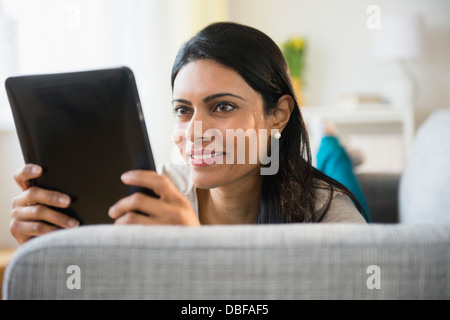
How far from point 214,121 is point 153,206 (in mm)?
433

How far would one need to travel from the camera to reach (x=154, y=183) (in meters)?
0.67

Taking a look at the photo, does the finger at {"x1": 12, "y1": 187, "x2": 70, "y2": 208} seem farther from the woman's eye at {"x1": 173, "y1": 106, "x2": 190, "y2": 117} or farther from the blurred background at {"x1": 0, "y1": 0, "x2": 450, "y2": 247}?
the blurred background at {"x1": 0, "y1": 0, "x2": 450, "y2": 247}

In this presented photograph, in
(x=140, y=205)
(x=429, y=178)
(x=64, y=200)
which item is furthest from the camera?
(x=429, y=178)

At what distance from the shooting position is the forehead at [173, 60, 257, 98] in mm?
1073

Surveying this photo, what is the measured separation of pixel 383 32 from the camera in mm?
3600

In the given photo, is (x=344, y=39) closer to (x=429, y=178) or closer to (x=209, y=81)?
(x=429, y=178)

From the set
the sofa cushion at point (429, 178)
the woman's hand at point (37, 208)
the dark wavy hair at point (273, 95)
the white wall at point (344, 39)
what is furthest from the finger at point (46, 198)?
→ the white wall at point (344, 39)

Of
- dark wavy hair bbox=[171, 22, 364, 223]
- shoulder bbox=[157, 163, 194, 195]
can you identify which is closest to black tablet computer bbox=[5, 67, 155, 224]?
dark wavy hair bbox=[171, 22, 364, 223]

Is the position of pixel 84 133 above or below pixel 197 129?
below

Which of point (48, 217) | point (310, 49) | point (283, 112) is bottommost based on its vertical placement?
point (48, 217)

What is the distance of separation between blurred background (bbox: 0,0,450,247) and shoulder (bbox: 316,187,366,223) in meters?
1.39

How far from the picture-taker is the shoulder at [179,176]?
1372 mm

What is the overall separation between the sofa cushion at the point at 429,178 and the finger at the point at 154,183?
86 cm

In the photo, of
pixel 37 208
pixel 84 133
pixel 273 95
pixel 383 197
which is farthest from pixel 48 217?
pixel 383 197
